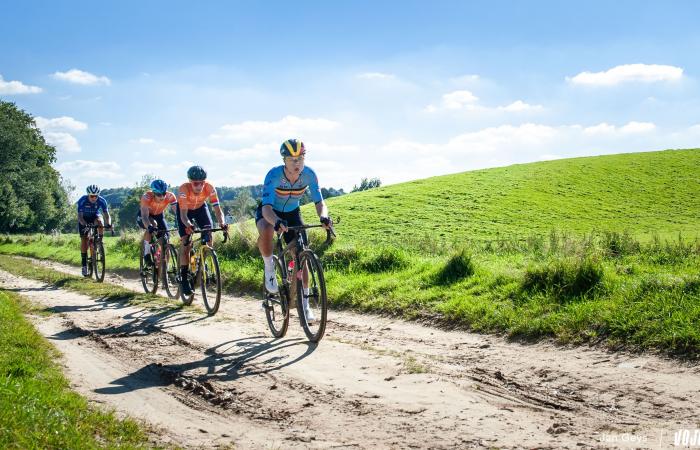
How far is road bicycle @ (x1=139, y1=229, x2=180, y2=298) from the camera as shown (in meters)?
13.3

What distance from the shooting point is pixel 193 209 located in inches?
479

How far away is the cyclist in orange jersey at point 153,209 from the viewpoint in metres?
13.6

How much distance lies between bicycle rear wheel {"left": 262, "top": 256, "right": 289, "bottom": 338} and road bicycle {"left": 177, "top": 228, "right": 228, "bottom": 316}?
8.15ft

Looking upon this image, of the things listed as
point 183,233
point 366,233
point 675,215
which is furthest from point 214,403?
point 675,215

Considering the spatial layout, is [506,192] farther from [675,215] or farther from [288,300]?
[288,300]

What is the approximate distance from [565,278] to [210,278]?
6.89 metres

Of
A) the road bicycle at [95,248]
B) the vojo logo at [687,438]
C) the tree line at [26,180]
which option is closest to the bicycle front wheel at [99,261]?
the road bicycle at [95,248]

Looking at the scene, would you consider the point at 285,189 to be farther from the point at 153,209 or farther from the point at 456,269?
the point at 153,209

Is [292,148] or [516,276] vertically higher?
[292,148]

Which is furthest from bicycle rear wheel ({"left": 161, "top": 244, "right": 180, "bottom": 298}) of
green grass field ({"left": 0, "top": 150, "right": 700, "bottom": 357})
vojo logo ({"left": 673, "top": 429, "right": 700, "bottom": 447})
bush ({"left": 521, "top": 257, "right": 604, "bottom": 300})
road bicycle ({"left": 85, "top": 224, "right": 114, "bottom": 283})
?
vojo logo ({"left": 673, "top": 429, "right": 700, "bottom": 447})

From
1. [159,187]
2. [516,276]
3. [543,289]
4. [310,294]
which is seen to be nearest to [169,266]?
[159,187]

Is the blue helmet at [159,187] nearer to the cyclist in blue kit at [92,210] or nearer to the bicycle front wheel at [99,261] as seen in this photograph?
the cyclist in blue kit at [92,210]

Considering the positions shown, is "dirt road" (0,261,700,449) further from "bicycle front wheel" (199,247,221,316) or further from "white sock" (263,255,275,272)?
"bicycle front wheel" (199,247,221,316)

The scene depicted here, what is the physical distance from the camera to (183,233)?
11867mm
